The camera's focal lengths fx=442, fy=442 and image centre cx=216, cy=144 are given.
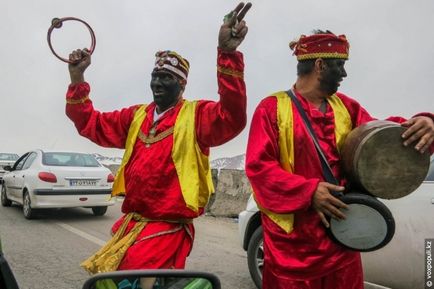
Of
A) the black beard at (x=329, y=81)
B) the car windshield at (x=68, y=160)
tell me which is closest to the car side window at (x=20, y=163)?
the car windshield at (x=68, y=160)

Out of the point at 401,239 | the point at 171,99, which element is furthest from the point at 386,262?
the point at 171,99

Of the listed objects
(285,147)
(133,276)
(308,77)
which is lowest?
(133,276)

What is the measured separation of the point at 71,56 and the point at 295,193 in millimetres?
1671

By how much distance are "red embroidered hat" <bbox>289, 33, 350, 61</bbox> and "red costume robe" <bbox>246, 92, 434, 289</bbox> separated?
11.1 inches

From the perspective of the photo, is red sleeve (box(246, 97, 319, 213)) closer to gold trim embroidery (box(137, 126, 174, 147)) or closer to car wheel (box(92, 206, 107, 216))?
gold trim embroidery (box(137, 126, 174, 147))

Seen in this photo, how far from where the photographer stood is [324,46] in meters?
2.25

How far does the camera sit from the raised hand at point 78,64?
2746 millimetres

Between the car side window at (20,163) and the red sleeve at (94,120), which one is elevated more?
the red sleeve at (94,120)

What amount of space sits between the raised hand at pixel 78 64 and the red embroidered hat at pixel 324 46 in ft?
4.41

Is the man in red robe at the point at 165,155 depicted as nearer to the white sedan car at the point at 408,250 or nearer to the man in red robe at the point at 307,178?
the man in red robe at the point at 307,178

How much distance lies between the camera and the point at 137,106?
9.52 feet

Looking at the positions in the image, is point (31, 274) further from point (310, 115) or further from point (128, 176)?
point (310, 115)

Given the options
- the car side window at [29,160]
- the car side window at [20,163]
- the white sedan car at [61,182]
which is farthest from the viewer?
the car side window at [20,163]

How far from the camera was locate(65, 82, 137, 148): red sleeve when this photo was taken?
9.02 ft
